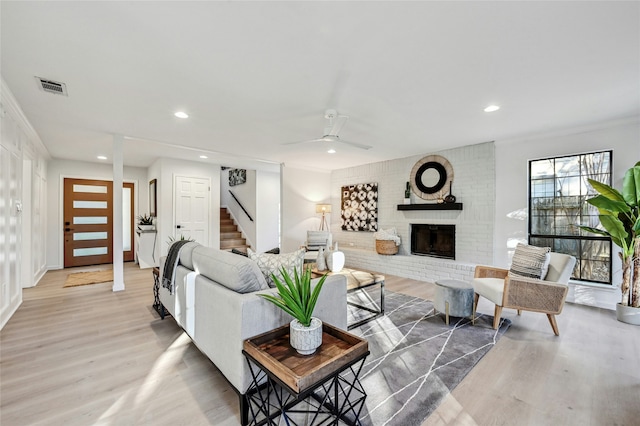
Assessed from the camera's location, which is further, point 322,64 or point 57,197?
point 57,197

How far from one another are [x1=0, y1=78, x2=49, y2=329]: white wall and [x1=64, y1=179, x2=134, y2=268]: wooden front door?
1280 mm

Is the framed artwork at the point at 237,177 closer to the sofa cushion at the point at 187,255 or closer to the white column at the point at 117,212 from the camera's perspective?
the white column at the point at 117,212

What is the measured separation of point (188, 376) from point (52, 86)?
2.91 meters

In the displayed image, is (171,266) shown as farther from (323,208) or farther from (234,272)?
(323,208)

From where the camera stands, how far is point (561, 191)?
3963 mm

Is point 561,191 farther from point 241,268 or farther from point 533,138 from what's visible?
point 241,268

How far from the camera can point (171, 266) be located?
271 centimetres

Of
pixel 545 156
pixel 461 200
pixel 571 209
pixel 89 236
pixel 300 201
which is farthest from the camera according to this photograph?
pixel 300 201

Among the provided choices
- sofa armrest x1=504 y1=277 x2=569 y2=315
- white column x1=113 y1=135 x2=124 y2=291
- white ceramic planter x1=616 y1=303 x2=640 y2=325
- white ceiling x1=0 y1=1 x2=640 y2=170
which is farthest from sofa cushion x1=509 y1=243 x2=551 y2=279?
white column x1=113 y1=135 x2=124 y2=291

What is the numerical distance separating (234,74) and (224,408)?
2516 mm

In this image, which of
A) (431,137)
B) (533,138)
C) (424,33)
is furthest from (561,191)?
(424,33)

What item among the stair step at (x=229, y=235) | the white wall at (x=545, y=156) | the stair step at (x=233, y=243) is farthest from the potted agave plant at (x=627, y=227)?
the stair step at (x=229, y=235)

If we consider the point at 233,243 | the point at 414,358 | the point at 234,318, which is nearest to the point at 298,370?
the point at 234,318

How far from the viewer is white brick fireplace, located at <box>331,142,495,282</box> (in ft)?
14.9
